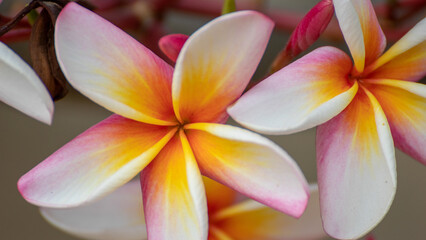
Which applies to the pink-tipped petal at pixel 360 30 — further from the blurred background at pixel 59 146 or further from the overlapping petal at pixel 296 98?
the blurred background at pixel 59 146

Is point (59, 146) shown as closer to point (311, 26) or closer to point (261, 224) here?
point (261, 224)

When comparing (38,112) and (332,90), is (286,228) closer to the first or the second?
(332,90)

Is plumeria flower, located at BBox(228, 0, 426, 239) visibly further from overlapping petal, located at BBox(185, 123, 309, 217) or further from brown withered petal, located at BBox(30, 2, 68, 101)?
brown withered petal, located at BBox(30, 2, 68, 101)

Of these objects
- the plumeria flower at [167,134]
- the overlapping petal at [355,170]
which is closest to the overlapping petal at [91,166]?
the plumeria flower at [167,134]

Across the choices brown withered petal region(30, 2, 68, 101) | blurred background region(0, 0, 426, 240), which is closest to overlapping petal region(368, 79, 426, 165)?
brown withered petal region(30, 2, 68, 101)

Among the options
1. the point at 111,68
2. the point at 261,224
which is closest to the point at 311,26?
the point at 111,68
